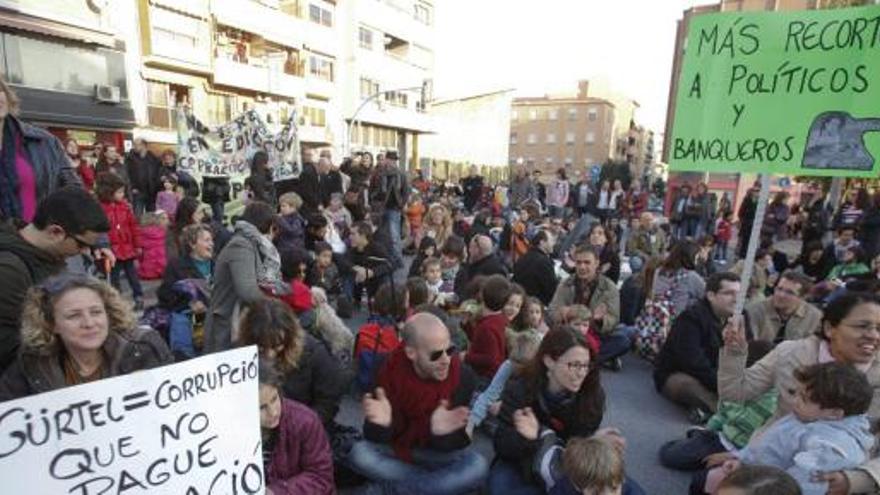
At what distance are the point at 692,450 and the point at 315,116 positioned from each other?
Answer: 2955 cm

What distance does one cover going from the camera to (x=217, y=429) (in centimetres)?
175

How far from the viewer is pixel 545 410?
298cm

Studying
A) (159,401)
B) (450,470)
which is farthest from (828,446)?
(159,401)

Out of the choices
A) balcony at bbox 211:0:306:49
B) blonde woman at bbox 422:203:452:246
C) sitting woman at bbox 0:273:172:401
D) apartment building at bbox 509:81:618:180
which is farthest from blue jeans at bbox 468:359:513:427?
apartment building at bbox 509:81:618:180

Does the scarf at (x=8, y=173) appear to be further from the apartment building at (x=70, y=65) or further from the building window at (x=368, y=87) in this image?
the building window at (x=368, y=87)

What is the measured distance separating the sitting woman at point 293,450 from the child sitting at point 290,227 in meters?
4.08

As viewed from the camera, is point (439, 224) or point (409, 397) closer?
point (409, 397)

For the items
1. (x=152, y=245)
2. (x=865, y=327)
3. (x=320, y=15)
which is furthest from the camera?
(x=320, y=15)

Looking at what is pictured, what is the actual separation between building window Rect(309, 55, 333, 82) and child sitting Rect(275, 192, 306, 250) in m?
25.3

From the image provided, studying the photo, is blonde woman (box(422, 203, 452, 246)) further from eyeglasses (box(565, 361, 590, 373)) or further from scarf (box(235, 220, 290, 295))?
eyeglasses (box(565, 361, 590, 373))

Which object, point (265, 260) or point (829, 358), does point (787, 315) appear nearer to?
point (829, 358)

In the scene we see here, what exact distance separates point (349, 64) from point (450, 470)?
106 feet

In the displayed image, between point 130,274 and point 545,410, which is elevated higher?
point 545,410

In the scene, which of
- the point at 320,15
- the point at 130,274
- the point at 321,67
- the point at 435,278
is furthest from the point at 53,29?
the point at 435,278
